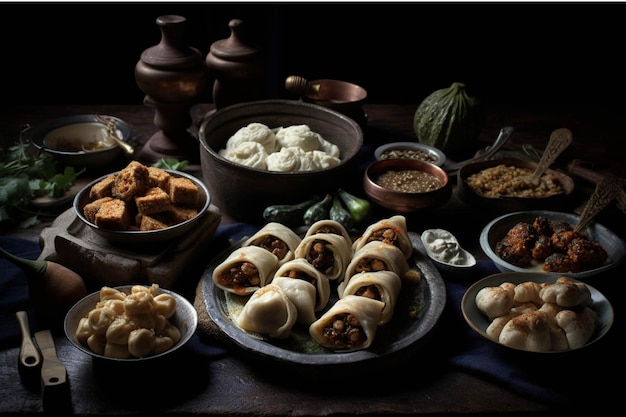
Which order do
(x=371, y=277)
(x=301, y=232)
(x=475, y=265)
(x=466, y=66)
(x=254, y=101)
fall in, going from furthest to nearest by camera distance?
1. (x=466, y=66)
2. (x=254, y=101)
3. (x=301, y=232)
4. (x=475, y=265)
5. (x=371, y=277)

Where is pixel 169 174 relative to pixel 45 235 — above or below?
above

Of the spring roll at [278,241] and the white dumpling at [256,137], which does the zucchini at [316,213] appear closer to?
the spring roll at [278,241]

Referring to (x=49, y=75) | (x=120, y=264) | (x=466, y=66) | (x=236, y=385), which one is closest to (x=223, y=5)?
(x=49, y=75)

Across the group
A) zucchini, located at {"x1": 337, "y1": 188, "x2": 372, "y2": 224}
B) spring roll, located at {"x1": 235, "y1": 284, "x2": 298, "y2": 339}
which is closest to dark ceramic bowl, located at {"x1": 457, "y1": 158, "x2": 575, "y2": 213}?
zucchini, located at {"x1": 337, "y1": 188, "x2": 372, "y2": 224}

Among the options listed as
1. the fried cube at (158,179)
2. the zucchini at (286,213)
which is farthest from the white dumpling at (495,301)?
the fried cube at (158,179)

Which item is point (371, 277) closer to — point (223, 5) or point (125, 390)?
point (125, 390)

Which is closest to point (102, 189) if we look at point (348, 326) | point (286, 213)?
point (286, 213)

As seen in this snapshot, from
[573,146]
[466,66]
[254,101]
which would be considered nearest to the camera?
[254,101]
